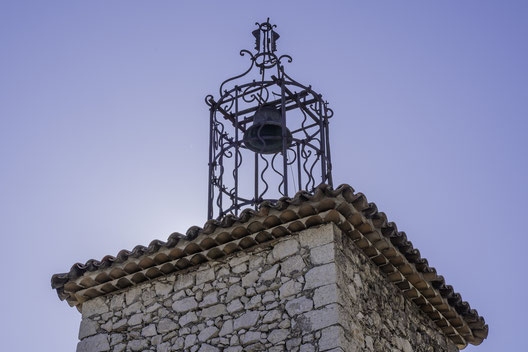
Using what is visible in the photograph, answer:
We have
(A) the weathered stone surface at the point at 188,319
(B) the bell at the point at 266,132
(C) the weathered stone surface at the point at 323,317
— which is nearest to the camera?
(C) the weathered stone surface at the point at 323,317

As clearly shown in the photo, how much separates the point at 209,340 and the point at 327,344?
3.67 feet

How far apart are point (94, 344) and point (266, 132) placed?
2576mm

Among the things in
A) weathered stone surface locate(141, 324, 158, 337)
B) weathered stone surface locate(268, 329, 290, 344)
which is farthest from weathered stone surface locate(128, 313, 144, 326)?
weathered stone surface locate(268, 329, 290, 344)

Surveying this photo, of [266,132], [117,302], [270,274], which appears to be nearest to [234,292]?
[270,274]

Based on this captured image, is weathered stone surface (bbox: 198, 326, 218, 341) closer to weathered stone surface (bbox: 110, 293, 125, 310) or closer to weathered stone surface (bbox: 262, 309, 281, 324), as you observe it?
weathered stone surface (bbox: 262, 309, 281, 324)

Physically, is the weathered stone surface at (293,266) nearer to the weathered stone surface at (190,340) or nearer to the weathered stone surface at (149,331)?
the weathered stone surface at (190,340)

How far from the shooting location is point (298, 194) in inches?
298

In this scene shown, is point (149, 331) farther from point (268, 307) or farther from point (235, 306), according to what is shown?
point (268, 307)

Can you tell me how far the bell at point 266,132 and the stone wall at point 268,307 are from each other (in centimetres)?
144

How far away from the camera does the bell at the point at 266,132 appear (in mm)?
9062

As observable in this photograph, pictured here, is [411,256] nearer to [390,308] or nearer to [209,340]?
[390,308]

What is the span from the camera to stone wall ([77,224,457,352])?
7.38 m

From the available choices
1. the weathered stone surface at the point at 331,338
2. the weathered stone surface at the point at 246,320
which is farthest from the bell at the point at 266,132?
the weathered stone surface at the point at 331,338

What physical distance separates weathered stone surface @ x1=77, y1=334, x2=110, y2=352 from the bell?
2273 mm
